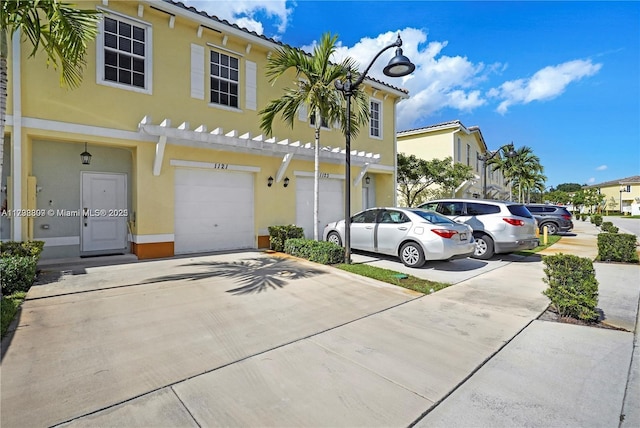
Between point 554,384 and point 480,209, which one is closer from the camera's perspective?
point 554,384

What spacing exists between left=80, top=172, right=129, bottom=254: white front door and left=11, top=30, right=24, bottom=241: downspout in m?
1.69

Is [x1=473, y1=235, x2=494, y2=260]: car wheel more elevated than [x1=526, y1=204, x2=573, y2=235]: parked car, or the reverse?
[x1=526, y1=204, x2=573, y2=235]: parked car

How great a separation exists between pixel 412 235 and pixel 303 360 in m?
5.45

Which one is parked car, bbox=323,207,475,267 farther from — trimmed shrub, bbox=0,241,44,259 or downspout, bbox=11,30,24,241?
downspout, bbox=11,30,24,241

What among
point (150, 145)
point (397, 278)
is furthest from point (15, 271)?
point (397, 278)

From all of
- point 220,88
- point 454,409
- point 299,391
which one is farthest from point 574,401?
point 220,88

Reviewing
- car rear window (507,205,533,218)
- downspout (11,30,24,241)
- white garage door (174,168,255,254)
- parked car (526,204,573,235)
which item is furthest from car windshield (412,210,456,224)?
parked car (526,204,573,235)

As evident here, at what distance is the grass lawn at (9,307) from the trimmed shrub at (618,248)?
1363cm

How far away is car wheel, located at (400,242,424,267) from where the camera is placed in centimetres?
805

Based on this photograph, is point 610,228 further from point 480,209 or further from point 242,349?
point 242,349

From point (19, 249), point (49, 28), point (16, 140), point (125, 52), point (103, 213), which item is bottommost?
point (19, 249)

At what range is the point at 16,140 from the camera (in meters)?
6.86

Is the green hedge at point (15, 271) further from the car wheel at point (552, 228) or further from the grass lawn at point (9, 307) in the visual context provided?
the car wheel at point (552, 228)

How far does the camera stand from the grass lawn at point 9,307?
3961 millimetres
